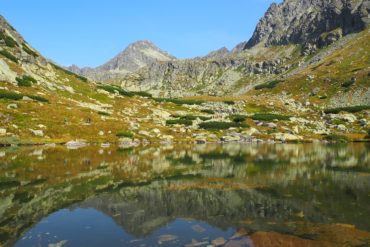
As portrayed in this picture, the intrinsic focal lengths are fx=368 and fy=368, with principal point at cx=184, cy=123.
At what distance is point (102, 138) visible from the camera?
7100 cm

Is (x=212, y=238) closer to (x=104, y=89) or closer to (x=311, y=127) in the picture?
(x=311, y=127)

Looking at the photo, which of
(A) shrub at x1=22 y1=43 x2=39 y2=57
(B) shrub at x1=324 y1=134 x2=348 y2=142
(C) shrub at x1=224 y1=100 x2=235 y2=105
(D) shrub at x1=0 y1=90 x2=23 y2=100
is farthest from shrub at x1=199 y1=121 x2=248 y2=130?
(A) shrub at x1=22 y1=43 x2=39 y2=57

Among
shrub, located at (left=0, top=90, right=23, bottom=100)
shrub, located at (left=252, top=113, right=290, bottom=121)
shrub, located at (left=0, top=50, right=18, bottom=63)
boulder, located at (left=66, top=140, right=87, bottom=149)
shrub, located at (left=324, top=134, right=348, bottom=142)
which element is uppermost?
shrub, located at (left=0, top=50, right=18, bottom=63)

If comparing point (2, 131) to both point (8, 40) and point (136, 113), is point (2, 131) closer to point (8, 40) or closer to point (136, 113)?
point (136, 113)

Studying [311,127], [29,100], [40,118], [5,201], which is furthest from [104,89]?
[5,201]

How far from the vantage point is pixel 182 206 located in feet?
64.3

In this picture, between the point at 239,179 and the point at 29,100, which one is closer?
the point at 239,179

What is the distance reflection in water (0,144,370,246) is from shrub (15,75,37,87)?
2432 inches

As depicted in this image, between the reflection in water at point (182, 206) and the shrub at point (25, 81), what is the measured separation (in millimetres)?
61769

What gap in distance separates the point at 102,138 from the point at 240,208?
55.5 m

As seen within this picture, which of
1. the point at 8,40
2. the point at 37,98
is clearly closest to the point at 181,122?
the point at 37,98

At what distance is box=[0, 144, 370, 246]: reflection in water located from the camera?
46.7 feet

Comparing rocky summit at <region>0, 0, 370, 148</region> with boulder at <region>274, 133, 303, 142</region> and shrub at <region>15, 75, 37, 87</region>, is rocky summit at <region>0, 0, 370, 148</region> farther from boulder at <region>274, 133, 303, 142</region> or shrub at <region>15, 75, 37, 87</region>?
shrub at <region>15, 75, 37, 87</region>

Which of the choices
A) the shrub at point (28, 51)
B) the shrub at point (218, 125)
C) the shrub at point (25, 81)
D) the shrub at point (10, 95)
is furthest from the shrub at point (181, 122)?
the shrub at point (28, 51)
